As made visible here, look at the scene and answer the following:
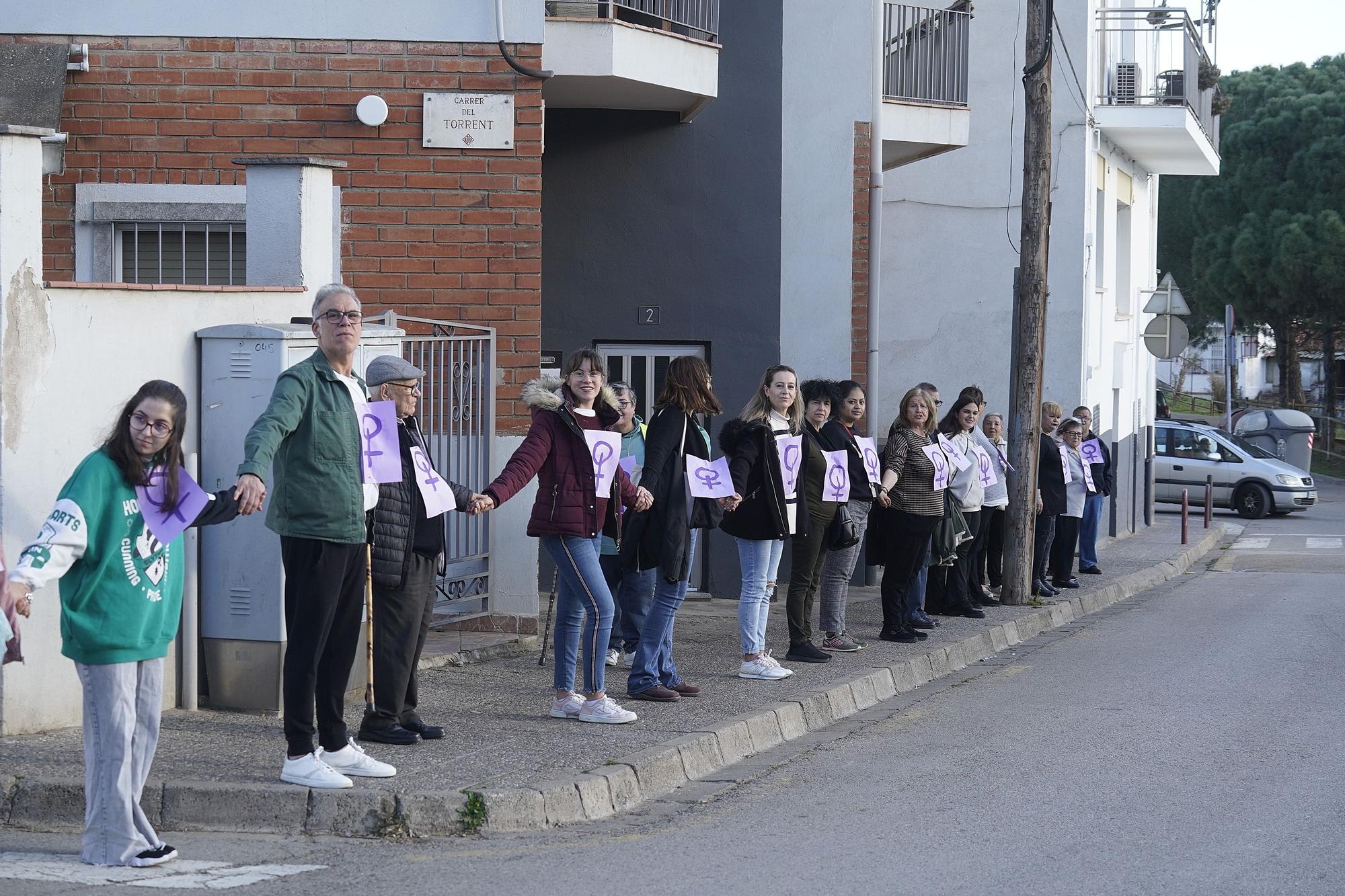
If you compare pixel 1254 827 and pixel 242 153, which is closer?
pixel 1254 827

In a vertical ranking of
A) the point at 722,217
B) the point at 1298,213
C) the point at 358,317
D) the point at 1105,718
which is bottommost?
the point at 1105,718

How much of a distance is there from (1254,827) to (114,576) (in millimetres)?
4472

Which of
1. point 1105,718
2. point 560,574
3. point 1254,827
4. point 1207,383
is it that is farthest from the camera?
point 1207,383

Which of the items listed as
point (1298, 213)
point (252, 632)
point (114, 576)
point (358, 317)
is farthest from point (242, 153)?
point (1298, 213)

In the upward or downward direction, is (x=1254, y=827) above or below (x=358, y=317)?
below

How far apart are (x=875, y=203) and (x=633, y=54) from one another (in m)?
3.15

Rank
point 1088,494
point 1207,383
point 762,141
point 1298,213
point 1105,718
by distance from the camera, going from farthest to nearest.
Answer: point 1207,383
point 1298,213
point 1088,494
point 762,141
point 1105,718

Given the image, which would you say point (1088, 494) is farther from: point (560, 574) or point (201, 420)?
point (201, 420)

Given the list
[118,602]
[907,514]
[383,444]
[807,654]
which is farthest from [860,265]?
[118,602]

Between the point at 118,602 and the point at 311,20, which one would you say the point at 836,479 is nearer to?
the point at 311,20

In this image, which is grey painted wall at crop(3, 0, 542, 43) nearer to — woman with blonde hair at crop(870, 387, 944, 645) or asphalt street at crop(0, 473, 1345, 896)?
woman with blonde hair at crop(870, 387, 944, 645)

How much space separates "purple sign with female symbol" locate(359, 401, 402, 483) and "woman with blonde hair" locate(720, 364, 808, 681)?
2.63 m

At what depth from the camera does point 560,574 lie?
7.80 metres

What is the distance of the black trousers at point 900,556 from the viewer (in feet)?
36.3
